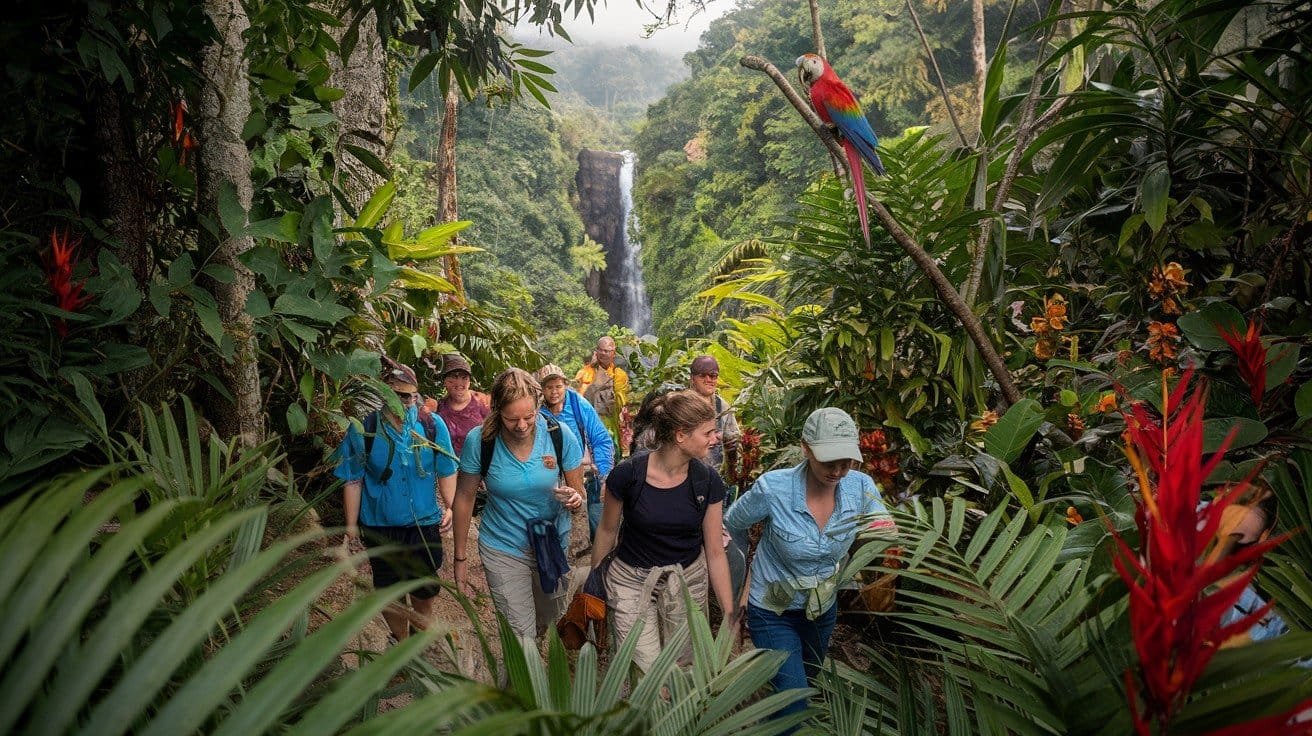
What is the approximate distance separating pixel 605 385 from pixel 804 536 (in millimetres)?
3403

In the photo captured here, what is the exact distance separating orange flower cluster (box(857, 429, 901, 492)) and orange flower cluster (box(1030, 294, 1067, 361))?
2.13ft

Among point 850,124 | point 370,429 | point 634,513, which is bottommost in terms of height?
point 634,513

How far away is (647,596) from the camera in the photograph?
231 cm

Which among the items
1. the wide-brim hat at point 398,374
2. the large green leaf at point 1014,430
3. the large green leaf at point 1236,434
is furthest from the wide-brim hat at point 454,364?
the large green leaf at point 1236,434

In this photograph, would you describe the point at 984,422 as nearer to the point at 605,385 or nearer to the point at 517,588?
the point at 517,588

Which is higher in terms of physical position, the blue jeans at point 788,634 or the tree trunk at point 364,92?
the tree trunk at point 364,92

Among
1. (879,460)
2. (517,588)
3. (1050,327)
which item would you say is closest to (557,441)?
(517,588)

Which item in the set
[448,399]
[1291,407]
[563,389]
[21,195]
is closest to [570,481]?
[563,389]

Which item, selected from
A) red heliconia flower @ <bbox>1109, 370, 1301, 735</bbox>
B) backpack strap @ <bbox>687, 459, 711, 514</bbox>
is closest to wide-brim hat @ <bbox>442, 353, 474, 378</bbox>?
backpack strap @ <bbox>687, 459, 711, 514</bbox>

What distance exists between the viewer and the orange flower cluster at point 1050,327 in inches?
100

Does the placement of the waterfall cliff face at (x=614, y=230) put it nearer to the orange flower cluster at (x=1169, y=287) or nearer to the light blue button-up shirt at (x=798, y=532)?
the light blue button-up shirt at (x=798, y=532)

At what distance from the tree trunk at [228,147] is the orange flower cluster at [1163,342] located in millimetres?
2415

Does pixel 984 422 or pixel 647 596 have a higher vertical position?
pixel 984 422

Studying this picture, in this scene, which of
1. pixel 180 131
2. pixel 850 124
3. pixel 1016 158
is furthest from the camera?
pixel 850 124
